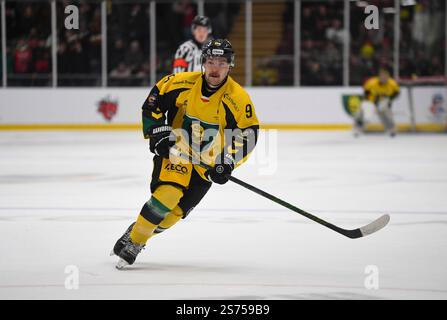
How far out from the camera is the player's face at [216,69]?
472 centimetres

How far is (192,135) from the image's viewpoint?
4949mm

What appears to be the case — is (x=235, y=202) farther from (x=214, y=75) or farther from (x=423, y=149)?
(x=423, y=149)

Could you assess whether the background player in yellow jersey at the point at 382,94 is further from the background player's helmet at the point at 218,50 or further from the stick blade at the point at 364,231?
the background player's helmet at the point at 218,50

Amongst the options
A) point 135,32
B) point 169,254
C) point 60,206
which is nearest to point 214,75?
point 169,254

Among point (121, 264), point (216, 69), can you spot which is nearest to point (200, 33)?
point (216, 69)

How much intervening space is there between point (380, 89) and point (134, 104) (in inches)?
152

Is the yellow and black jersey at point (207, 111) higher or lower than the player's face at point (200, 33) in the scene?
lower

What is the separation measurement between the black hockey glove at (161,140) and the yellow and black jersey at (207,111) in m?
0.05

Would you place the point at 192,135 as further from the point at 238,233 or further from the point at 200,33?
the point at 200,33

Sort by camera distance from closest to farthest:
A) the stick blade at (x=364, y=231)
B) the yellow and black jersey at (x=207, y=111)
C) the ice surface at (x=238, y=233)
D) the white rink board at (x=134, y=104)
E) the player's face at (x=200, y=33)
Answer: the ice surface at (x=238, y=233), the yellow and black jersey at (x=207, y=111), the stick blade at (x=364, y=231), the player's face at (x=200, y=33), the white rink board at (x=134, y=104)

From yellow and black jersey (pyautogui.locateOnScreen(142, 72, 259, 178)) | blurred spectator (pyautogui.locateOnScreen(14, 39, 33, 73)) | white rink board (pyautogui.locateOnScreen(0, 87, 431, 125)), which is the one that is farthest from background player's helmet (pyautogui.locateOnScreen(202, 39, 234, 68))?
blurred spectator (pyautogui.locateOnScreen(14, 39, 33, 73))

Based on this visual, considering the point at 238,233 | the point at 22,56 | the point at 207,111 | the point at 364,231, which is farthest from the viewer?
the point at 22,56

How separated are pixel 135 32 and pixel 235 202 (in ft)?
30.6

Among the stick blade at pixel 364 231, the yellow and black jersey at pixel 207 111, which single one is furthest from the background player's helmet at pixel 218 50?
the stick blade at pixel 364 231
